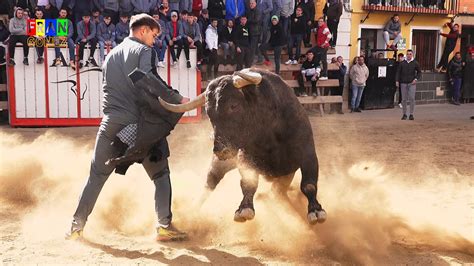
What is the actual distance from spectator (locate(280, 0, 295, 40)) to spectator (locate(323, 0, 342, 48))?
1.59 m

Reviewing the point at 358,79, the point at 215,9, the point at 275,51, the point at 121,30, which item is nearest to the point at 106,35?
the point at 121,30

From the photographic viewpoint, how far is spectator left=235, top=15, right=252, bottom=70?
1369cm

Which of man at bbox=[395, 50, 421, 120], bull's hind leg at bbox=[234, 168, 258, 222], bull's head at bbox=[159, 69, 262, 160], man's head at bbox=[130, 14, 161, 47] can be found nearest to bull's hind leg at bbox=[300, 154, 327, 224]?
bull's hind leg at bbox=[234, 168, 258, 222]

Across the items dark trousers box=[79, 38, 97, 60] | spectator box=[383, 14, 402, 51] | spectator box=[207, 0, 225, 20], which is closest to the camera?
dark trousers box=[79, 38, 97, 60]

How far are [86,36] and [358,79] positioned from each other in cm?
748

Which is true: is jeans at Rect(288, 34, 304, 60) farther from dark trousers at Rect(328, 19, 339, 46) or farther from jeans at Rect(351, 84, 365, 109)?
jeans at Rect(351, 84, 365, 109)

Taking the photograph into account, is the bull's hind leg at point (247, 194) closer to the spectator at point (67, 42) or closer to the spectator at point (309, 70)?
the spectator at point (67, 42)

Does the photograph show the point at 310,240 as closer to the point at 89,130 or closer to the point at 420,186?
the point at 420,186

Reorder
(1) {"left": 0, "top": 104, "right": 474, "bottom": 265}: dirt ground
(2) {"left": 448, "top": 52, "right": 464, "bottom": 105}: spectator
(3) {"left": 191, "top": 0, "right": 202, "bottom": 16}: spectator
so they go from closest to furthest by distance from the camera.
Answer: (1) {"left": 0, "top": 104, "right": 474, "bottom": 265}: dirt ground < (3) {"left": 191, "top": 0, "right": 202, "bottom": 16}: spectator < (2) {"left": 448, "top": 52, "right": 464, "bottom": 105}: spectator

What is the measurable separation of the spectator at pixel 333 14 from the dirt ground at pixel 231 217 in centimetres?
813

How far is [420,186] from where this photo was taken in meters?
6.77

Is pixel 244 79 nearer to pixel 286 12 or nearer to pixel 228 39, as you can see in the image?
pixel 228 39

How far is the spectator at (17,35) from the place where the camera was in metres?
11.7

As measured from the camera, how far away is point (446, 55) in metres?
19.6
